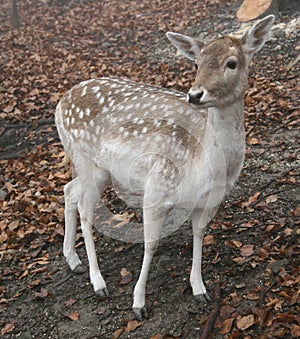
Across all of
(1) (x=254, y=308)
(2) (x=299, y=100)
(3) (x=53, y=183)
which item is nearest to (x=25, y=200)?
(3) (x=53, y=183)

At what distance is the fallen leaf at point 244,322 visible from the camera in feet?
11.9

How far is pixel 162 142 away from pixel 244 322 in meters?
1.47

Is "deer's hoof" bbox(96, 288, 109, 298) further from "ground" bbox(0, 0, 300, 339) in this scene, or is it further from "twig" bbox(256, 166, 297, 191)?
"twig" bbox(256, 166, 297, 191)

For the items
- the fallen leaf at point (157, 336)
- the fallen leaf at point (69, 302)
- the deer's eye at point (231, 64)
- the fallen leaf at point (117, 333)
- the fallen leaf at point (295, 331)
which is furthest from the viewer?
the fallen leaf at point (69, 302)

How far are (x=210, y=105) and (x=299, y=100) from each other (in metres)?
4.25

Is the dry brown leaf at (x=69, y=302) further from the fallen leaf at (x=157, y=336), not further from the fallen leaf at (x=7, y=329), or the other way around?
the fallen leaf at (x=157, y=336)

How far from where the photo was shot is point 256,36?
3.46 metres

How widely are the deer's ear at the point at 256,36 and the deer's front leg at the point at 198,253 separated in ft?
4.16

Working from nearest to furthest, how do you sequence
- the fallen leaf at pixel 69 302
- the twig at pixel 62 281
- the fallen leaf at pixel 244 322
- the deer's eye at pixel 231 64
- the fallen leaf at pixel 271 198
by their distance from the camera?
the deer's eye at pixel 231 64
the fallen leaf at pixel 244 322
the fallen leaf at pixel 69 302
the twig at pixel 62 281
the fallen leaf at pixel 271 198

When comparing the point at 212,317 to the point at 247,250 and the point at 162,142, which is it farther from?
the point at 162,142

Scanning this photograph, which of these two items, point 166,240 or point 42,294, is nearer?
point 42,294

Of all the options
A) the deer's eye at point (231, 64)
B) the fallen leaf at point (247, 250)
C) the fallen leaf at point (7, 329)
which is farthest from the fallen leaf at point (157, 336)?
the deer's eye at point (231, 64)

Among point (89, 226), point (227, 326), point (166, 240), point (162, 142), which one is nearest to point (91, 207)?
point (89, 226)

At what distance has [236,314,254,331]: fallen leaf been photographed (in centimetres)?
363
